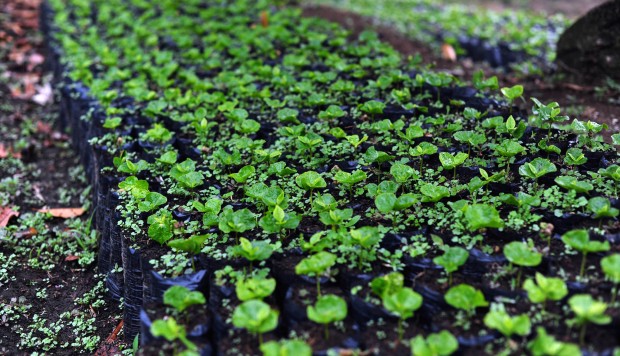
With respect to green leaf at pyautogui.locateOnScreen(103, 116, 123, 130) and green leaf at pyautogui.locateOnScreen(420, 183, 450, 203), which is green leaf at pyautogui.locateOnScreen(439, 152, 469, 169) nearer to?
green leaf at pyautogui.locateOnScreen(420, 183, 450, 203)

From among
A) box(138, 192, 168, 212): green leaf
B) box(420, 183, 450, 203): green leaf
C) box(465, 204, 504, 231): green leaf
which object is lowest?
box(138, 192, 168, 212): green leaf

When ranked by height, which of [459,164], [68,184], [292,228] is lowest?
[68,184]

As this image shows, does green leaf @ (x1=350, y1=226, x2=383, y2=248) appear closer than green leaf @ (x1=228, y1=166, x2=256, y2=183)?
Yes

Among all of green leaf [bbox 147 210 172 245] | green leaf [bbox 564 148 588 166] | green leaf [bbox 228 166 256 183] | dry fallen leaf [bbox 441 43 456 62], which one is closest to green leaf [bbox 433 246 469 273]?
green leaf [bbox 564 148 588 166]

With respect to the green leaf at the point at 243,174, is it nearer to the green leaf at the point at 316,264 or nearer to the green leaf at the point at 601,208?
the green leaf at the point at 316,264

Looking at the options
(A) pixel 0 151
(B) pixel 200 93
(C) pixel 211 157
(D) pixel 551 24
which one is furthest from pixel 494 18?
(A) pixel 0 151

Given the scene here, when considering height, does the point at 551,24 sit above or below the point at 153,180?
above

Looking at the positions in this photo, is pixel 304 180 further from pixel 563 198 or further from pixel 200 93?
pixel 200 93
